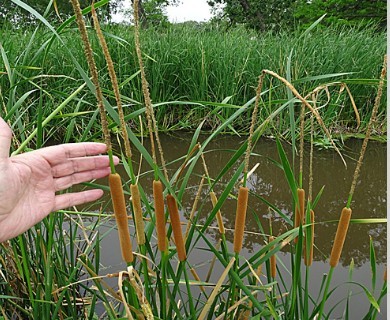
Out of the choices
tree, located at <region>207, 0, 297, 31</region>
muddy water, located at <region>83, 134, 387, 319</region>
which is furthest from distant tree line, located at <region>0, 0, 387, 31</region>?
muddy water, located at <region>83, 134, 387, 319</region>

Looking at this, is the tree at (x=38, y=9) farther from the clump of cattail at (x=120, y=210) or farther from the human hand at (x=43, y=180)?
the clump of cattail at (x=120, y=210)

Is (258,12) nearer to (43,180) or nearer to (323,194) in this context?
(323,194)

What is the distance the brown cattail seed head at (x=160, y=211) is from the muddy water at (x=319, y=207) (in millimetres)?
185

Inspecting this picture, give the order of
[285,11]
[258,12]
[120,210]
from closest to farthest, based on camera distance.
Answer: [120,210], [258,12], [285,11]

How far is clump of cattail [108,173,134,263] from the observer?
53 centimetres

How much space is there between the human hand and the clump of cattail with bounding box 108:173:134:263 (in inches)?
10.3

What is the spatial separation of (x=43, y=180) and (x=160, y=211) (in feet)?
1.26

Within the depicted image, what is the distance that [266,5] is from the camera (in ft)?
37.0

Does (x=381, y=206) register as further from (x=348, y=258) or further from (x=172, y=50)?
(x=172, y=50)

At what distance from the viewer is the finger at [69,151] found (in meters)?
0.81

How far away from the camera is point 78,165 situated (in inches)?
33.8

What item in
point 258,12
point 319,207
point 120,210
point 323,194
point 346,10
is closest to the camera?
point 120,210

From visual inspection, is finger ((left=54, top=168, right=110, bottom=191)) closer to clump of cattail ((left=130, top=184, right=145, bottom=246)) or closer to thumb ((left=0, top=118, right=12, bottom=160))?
thumb ((left=0, top=118, right=12, bottom=160))

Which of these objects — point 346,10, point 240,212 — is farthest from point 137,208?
point 346,10
